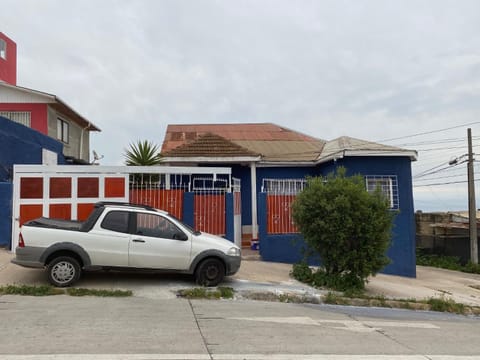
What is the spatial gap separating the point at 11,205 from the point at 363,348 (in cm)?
937

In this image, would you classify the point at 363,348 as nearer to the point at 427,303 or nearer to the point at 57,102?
the point at 427,303

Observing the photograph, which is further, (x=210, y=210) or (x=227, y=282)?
(x=210, y=210)

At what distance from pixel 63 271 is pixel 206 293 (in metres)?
2.71

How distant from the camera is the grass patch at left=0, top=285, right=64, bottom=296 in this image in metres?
7.20

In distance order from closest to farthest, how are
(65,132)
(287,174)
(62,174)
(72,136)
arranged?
(62,174) → (287,174) → (65,132) → (72,136)

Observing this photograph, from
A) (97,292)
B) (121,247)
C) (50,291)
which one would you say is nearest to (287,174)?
(121,247)

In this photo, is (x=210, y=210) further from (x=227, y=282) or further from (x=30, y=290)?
(x=30, y=290)

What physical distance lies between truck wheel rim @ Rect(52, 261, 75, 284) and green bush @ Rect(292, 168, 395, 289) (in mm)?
4960

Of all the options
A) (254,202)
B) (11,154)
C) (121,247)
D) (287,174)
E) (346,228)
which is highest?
(11,154)

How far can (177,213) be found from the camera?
11312 mm

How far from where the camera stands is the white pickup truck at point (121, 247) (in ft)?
24.3

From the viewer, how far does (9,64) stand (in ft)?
77.7

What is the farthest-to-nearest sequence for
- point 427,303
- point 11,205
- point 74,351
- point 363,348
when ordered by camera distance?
point 11,205 < point 427,303 < point 363,348 < point 74,351

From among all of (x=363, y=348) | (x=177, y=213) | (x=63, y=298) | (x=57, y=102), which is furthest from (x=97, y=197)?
(x=57, y=102)
